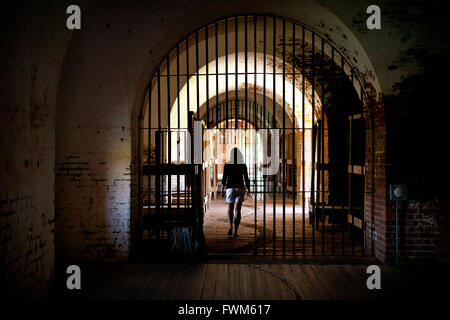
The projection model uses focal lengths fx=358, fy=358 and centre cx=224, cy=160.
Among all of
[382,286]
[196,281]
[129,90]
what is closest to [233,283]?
[196,281]

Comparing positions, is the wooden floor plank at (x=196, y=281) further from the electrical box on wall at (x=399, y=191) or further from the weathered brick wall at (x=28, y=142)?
the electrical box on wall at (x=399, y=191)

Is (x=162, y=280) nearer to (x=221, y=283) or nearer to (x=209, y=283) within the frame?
(x=209, y=283)

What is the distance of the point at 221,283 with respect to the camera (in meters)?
4.51

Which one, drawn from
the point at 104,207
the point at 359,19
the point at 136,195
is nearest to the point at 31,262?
the point at 104,207

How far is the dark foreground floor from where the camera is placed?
4129mm

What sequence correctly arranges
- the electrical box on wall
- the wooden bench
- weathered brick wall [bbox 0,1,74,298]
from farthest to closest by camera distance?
the wooden bench < the electrical box on wall < weathered brick wall [bbox 0,1,74,298]

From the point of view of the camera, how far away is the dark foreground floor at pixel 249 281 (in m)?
4.13

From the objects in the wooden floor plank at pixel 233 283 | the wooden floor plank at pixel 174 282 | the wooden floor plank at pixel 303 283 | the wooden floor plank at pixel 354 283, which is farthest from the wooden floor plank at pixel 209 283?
the wooden floor plank at pixel 354 283

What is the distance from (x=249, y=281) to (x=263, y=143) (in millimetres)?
3473

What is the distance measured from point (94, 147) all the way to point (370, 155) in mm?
4208

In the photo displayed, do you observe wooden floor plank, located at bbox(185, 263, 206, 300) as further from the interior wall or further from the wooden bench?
the wooden bench

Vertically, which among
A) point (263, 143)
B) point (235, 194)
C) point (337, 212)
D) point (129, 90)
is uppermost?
point (129, 90)

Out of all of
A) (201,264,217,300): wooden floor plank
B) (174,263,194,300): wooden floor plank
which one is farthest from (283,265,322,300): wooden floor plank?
Answer: (174,263,194,300): wooden floor plank
